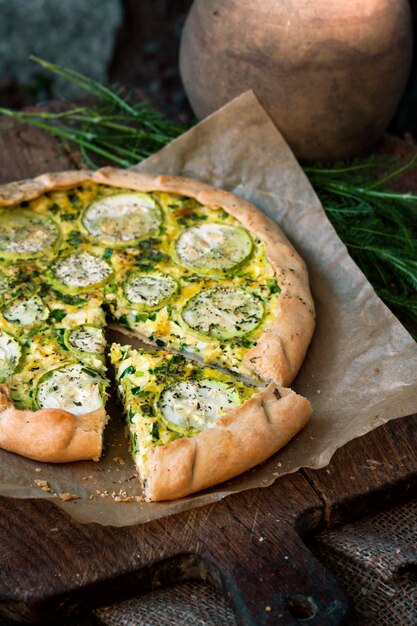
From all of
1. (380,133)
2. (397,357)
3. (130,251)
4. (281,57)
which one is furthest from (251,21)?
(397,357)

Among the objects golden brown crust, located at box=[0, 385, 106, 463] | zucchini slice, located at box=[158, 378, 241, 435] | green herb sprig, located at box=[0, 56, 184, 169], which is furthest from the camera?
green herb sprig, located at box=[0, 56, 184, 169]

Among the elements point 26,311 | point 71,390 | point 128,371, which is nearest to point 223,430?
point 128,371

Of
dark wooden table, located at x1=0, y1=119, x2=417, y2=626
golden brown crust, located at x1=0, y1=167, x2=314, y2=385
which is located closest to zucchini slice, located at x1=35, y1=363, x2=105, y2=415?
dark wooden table, located at x1=0, y1=119, x2=417, y2=626

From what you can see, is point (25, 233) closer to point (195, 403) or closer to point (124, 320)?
point (124, 320)

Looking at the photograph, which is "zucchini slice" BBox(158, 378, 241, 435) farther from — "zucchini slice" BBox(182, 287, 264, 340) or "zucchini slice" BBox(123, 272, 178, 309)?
"zucchini slice" BBox(123, 272, 178, 309)

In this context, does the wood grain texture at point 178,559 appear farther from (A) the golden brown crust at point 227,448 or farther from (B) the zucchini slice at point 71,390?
(B) the zucchini slice at point 71,390

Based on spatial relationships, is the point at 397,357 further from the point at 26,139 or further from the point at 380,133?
the point at 26,139
